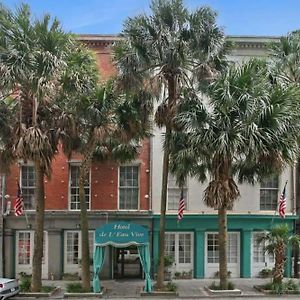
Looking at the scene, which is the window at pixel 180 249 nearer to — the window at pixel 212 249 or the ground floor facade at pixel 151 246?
the ground floor facade at pixel 151 246

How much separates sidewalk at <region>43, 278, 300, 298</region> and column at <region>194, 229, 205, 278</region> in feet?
2.35

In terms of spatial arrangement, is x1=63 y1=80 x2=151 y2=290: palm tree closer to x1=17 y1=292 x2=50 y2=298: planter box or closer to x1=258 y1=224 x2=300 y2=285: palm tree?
x1=17 y1=292 x2=50 y2=298: planter box

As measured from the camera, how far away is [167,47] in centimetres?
2062

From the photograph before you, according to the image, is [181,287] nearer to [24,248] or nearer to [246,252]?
[246,252]

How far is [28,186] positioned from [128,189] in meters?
5.12

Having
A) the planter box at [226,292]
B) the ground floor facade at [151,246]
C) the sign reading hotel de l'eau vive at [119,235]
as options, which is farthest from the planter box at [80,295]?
the ground floor facade at [151,246]

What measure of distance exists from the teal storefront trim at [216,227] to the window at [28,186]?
637 centimetres

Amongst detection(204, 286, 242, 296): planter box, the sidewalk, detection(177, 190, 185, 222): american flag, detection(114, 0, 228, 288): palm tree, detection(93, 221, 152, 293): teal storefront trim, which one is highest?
detection(114, 0, 228, 288): palm tree

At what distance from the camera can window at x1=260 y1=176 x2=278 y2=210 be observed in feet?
92.3

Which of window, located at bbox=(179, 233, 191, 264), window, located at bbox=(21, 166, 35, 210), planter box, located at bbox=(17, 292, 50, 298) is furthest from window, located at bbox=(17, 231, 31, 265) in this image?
window, located at bbox=(179, 233, 191, 264)

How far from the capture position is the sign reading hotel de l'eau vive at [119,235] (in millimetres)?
22000

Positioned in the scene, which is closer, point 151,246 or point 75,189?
point 151,246

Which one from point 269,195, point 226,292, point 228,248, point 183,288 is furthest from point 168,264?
point 269,195

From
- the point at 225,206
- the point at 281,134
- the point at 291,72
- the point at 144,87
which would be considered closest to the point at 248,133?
the point at 281,134
